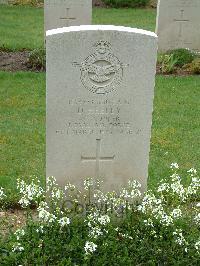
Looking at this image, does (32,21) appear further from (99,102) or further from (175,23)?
(99,102)

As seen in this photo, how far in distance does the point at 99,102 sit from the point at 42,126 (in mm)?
3225

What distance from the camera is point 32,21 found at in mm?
16766

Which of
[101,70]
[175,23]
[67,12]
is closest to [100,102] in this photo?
[101,70]

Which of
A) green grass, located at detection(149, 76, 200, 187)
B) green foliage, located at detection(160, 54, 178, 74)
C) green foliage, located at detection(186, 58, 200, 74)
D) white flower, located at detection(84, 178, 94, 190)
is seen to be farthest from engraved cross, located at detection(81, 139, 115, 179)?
green foliage, located at detection(186, 58, 200, 74)

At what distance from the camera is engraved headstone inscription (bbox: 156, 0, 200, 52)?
12789 mm

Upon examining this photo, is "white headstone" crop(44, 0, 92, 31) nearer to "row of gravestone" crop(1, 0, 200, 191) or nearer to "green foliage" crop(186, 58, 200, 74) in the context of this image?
"green foliage" crop(186, 58, 200, 74)

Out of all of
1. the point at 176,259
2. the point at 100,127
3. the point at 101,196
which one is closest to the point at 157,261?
the point at 176,259

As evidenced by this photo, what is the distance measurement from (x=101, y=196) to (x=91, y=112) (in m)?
0.79

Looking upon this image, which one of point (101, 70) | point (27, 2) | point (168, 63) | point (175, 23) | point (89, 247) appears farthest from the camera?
point (27, 2)

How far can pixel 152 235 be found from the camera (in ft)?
14.9

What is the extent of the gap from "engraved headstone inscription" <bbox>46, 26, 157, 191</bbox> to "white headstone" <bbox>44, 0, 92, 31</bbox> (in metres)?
6.96

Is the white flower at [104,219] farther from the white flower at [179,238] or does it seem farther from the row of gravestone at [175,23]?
the row of gravestone at [175,23]

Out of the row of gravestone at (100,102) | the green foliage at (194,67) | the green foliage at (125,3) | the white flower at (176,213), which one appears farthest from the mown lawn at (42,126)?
the green foliage at (125,3)

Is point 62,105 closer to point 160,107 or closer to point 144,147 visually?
point 144,147
